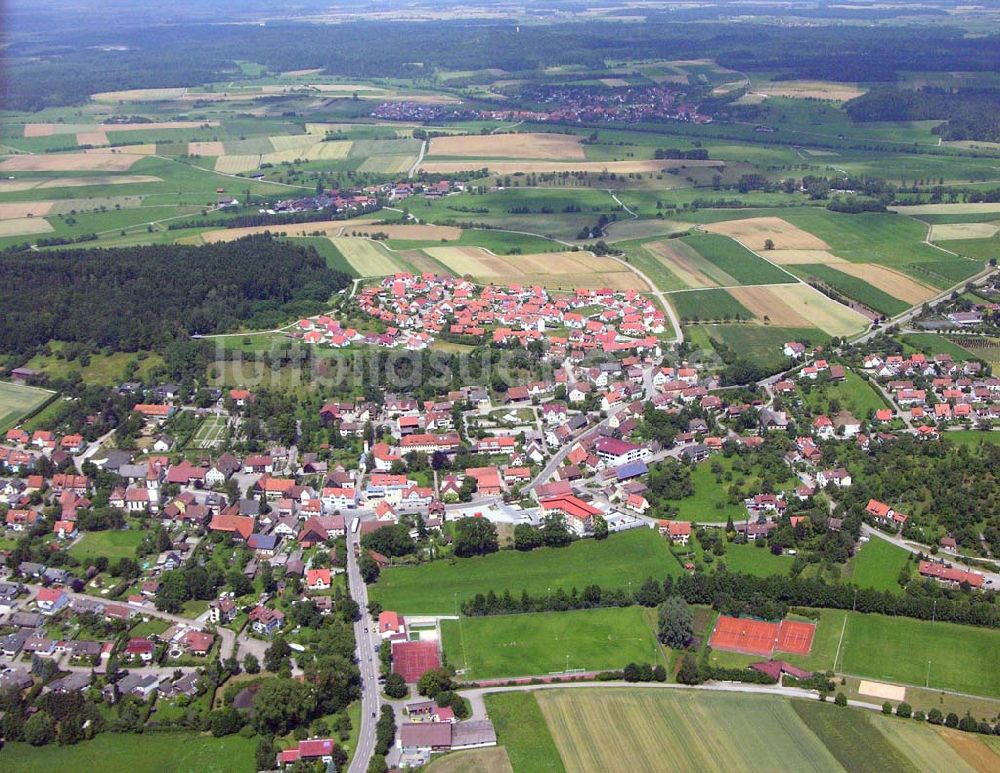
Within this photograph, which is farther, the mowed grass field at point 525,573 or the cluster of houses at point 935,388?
the cluster of houses at point 935,388

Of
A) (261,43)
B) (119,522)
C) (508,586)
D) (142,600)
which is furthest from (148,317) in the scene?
(261,43)

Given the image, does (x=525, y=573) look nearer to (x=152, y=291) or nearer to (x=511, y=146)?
(x=152, y=291)

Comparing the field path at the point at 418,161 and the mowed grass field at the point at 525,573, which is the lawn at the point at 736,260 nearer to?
the field path at the point at 418,161

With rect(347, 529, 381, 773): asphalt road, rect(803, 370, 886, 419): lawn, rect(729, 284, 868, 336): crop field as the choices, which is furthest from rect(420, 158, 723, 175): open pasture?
rect(347, 529, 381, 773): asphalt road

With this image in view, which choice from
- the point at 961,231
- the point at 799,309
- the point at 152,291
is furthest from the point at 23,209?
the point at 961,231

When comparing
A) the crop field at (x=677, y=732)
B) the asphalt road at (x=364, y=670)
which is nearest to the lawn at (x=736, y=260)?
the asphalt road at (x=364, y=670)

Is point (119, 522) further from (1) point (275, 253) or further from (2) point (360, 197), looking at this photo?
(2) point (360, 197)
